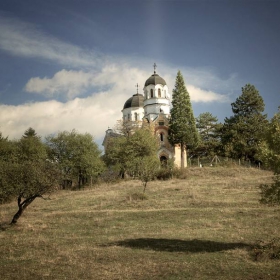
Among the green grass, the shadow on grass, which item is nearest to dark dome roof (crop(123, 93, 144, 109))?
the green grass

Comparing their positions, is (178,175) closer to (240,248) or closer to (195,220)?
(195,220)

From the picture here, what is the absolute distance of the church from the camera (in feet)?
169

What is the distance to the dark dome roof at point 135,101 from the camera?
62672 millimetres

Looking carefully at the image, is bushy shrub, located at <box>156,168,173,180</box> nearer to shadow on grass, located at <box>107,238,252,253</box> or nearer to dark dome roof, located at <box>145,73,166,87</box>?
dark dome roof, located at <box>145,73,166,87</box>

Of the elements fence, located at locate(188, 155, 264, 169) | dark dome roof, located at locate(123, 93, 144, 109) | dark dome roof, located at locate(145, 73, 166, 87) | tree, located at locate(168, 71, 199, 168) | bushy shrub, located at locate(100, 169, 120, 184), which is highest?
dark dome roof, located at locate(145, 73, 166, 87)

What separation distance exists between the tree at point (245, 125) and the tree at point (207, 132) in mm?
4784

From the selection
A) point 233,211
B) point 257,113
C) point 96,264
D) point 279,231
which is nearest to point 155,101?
point 257,113

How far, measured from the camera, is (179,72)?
50188mm

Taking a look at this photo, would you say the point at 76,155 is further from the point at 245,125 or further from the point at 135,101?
the point at 245,125

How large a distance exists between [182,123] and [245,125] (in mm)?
11287

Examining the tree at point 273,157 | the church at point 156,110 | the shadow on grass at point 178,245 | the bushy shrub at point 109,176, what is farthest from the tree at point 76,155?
the tree at point 273,157

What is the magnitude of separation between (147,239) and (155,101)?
41.4 meters

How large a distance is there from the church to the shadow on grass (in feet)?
98.8

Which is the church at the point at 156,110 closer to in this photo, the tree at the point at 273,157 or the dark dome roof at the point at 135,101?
the dark dome roof at the point at 135,101
